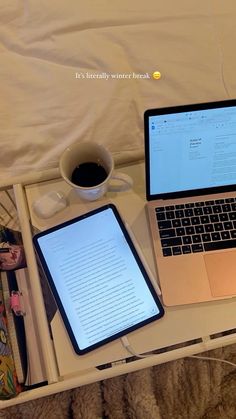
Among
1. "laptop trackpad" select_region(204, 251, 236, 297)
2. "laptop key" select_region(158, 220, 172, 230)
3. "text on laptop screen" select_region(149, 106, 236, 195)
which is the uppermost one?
"text on laptop screen" select_region(149, 106, 236, 195)

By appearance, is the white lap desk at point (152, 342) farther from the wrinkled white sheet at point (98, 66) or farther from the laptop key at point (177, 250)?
the wrinkled white sheet at point (98, 66)

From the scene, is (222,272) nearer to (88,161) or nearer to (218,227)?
(218,227)

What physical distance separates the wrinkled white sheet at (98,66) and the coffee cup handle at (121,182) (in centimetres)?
10

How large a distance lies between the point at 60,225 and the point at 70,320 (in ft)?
0.60

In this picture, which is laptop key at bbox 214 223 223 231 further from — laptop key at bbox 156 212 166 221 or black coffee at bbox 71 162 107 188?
black coffee at bbox 71 162 107 188

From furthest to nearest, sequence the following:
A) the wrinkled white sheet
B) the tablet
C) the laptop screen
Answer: the wrinkled white sheet < the tablet < the laptop screen

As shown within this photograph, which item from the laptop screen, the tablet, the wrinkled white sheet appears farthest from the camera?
the wrinkled white sheet

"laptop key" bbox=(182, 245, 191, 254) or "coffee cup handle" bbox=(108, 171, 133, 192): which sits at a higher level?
"coffee cup handle" bbox=(108, 171, 133, 192)

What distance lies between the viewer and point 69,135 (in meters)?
0.94

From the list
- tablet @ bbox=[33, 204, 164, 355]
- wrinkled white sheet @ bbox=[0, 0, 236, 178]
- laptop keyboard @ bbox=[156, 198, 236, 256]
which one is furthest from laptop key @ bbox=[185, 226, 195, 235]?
wrinkled white sheet @ bbox=[0, 0, 236, 178]

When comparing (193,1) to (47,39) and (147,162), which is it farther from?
(147,162)

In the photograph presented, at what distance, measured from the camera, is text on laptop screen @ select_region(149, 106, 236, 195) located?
25.9 inches

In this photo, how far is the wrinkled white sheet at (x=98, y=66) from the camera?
0.94 metres

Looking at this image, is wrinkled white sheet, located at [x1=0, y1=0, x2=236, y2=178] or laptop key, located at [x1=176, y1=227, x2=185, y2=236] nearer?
laptop key, located at [x1=176, y1=227, x2=185, y2=236]
